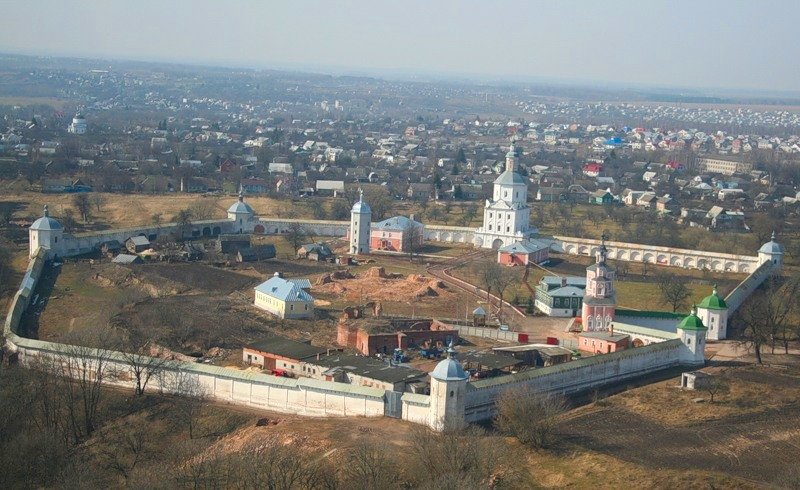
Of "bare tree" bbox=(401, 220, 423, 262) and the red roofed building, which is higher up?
"bare tree" bbox=(401, 220, 423, 262)

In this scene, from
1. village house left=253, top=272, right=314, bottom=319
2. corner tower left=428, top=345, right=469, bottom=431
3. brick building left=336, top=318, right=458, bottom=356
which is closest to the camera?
corner tower left=428, top=345, right=469, bottom=431

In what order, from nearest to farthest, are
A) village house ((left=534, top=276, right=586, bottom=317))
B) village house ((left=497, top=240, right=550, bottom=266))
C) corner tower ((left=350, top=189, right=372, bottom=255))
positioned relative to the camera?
village house ((left=534, top=276, right=586, bottom=317))
village house ((left=497, top=240, right=550, bottom=266))
corner tower ((left=350, top=189, right=372, bottom=255))

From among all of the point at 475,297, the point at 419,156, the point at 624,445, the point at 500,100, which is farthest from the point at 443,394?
the point at 500,100

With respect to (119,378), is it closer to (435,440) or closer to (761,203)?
(435,440)

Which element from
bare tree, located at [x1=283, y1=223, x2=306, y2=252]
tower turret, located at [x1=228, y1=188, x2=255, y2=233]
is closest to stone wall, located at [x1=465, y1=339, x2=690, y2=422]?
bare tree, located at [x1=283, y1=223, x2=306, y2=252]

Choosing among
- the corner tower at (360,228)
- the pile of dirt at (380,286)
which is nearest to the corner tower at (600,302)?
the pile of dirt at (380,286)

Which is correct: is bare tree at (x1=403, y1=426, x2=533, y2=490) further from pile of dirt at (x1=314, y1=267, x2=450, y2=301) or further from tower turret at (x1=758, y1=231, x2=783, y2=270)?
tower turret at (x1=758, y1=231, x2=783, y2=270)
